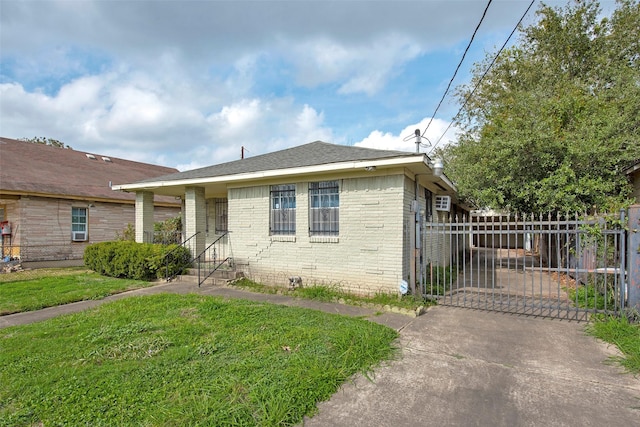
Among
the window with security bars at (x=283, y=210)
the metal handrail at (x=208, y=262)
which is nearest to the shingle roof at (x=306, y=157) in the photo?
the window with security bars at (x=283, y=210)

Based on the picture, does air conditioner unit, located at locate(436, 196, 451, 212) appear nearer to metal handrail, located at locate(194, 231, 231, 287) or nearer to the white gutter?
the white gutter

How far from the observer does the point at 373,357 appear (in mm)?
4086

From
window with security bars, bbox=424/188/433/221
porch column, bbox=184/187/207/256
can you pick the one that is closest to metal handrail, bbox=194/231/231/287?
porch column, bbox=184/187/207/256

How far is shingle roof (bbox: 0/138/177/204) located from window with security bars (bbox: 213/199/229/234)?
21.4ft

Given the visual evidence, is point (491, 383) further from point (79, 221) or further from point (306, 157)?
point (79, 221)

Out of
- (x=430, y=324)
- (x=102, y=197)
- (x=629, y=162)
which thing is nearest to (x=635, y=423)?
(x=430, y=324)

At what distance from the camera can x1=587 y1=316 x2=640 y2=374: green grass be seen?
389cm

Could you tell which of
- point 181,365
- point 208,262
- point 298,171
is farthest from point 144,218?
point 181,365

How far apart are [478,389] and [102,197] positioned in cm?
1592

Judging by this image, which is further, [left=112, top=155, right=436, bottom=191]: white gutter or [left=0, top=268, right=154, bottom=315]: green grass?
[left=0, top=268, right=154, bottom=315]: green grass

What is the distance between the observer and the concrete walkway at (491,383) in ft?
9.57

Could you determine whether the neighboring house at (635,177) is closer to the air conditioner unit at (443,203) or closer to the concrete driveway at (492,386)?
the air conditioner unit at (443,203)

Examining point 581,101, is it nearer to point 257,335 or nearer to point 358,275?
point 358,275

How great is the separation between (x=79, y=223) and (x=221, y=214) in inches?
281
